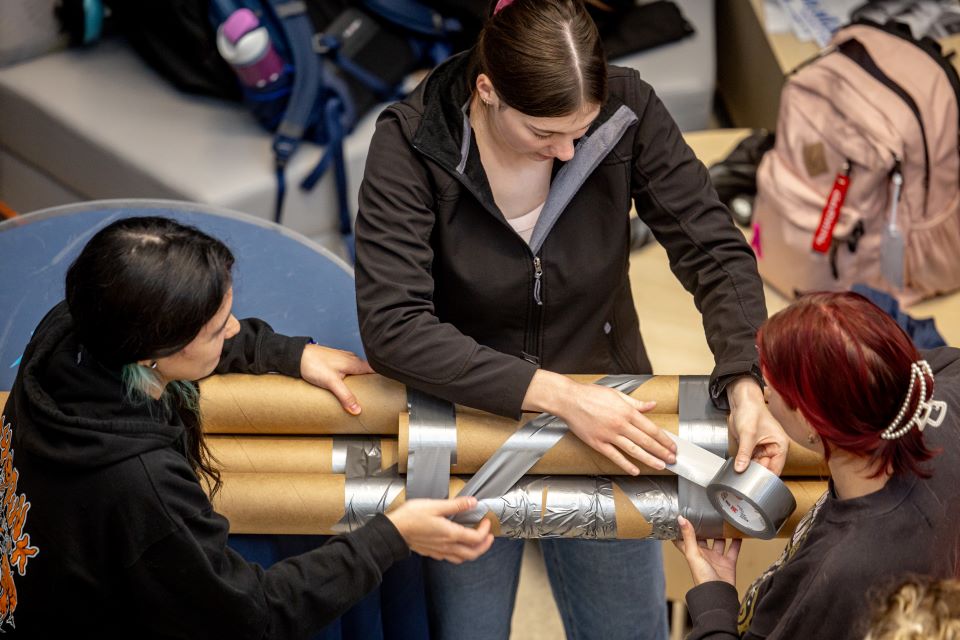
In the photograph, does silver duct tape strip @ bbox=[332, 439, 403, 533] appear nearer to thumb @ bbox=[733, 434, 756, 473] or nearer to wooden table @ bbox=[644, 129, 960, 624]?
thumb @ bbox=[733, 434, 756, 473]

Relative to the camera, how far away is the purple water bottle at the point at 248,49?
2729 millimetres

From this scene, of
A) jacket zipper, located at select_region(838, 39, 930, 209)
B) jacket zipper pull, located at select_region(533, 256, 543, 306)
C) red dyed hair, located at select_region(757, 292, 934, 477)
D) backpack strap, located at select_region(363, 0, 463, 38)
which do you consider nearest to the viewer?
red dyed hair, located at select_region(757, 292, 934, 477)

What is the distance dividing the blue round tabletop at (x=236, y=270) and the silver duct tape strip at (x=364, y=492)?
12.5 inches

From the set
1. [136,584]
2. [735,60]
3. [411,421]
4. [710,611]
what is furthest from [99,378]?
[735,60]

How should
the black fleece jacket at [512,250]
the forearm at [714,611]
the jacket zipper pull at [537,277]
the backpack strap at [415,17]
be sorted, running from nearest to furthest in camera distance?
the forearm at [714,611] < the black fleece jacket at [512,250] < the jacket zipper pull at [537,277] < the backpack strap at [415,17]

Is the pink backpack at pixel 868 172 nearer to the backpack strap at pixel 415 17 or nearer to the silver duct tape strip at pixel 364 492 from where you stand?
the backpack strap at pixel 415 17

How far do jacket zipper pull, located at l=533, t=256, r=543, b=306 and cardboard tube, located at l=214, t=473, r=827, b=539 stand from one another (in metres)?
0.27

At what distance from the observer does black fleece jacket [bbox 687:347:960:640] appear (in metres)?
1.13

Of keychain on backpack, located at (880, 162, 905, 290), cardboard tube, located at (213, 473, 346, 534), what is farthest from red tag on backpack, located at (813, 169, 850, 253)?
cardboard tube, located at (213, 473, 346, 534)

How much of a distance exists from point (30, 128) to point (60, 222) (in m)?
1.26

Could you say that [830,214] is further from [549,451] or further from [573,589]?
[549,451]

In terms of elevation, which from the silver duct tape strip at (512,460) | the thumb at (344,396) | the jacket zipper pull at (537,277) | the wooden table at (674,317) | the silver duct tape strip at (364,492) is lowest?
the wooden table at (674,317)

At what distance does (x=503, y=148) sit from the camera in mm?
1497

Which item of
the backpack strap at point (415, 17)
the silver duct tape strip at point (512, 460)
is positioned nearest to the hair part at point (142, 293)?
the silver duct tape strip at point (512, 460)
